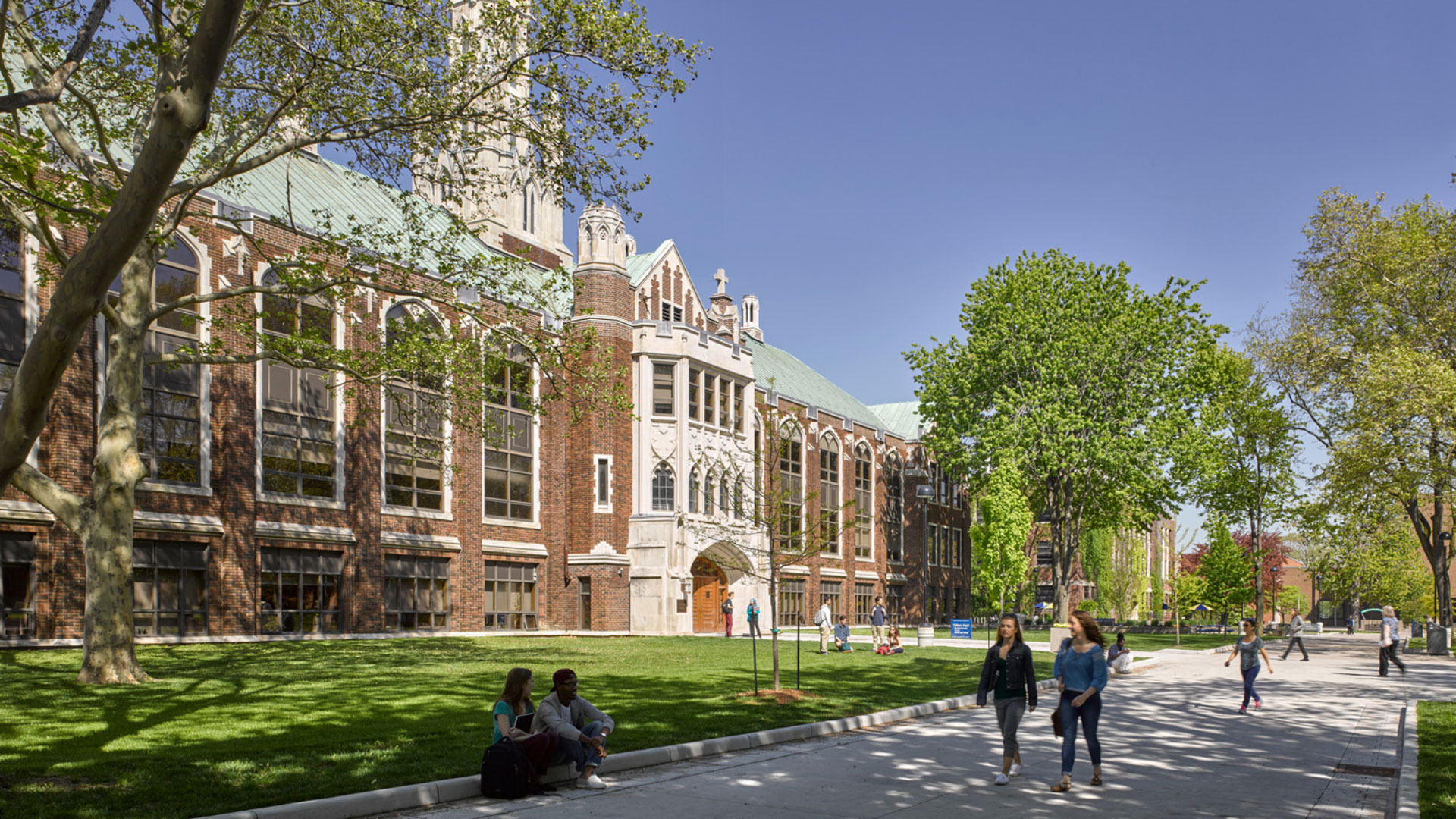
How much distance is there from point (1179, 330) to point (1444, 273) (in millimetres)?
10560

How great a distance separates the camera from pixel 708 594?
151 ft

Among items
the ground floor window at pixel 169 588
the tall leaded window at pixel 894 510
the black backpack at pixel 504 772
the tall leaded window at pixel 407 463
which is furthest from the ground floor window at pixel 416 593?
the tall leaded window at pixel 894 510

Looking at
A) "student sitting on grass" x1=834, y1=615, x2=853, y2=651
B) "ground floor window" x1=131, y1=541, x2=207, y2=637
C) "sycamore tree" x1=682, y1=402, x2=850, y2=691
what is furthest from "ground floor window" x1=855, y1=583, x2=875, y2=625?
"ground floor window" x1=131, y1=541, x2=207, y2=637

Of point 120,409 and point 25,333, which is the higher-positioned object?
point 25,333

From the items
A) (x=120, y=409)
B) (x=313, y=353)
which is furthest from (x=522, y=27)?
(x=120, y=409)

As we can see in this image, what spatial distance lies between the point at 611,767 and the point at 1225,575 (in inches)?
1917

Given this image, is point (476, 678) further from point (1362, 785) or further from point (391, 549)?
point (391, 549)

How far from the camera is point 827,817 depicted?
8.58 metres

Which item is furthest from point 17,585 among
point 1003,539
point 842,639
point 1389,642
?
point 1003,539

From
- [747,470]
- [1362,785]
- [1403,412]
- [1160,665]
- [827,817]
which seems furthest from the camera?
[747,470]

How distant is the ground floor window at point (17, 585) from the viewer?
2462cm

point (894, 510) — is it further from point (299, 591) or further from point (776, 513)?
point (776, 513)

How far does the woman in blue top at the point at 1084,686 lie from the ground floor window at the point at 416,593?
2758cm

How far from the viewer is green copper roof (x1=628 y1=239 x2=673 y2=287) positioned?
44.3 meters
